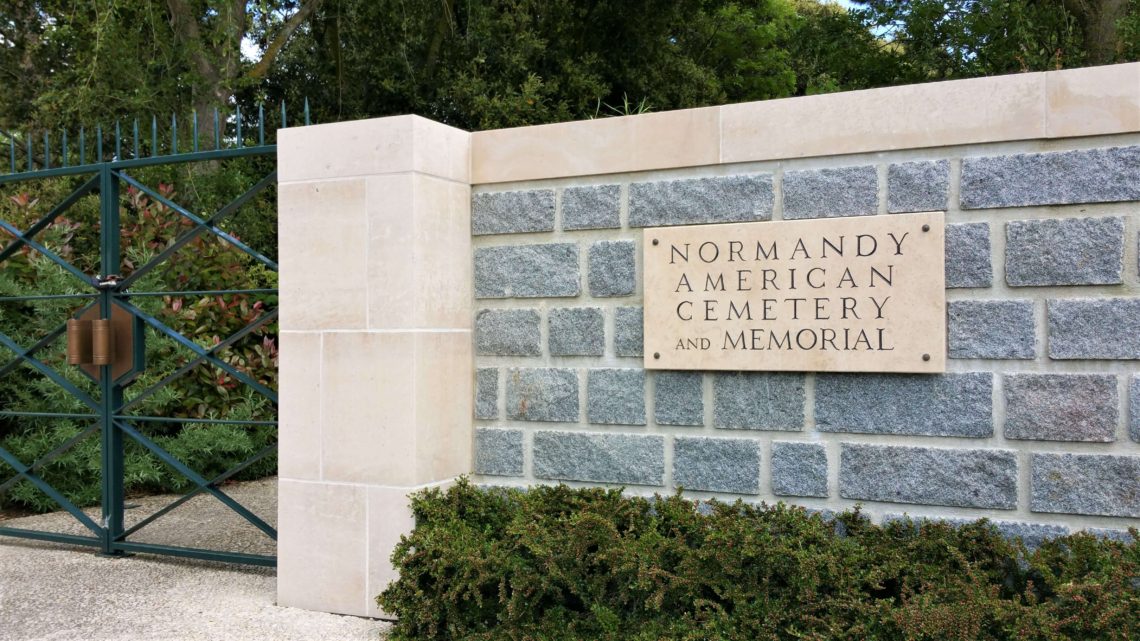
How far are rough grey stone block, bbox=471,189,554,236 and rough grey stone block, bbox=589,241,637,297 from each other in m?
0.26

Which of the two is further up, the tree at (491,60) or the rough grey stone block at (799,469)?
the tree at (491,60)

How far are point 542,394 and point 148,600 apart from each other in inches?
77.9

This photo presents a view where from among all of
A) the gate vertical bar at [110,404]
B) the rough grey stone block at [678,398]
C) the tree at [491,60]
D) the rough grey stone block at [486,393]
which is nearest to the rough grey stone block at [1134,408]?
the rough grey stone block at [678,398]

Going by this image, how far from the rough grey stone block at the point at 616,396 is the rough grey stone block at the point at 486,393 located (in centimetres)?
44

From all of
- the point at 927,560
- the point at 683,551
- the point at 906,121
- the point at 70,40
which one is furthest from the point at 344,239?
the point at 70,40

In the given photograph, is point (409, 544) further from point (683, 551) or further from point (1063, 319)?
point (1063, 319)

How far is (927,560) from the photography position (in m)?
3.40

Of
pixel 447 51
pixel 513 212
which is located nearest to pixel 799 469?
pixel 513 212

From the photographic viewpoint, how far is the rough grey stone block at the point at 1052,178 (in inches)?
133

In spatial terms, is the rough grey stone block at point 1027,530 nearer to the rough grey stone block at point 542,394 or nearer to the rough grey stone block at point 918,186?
the rough grey stone block at point 918,186

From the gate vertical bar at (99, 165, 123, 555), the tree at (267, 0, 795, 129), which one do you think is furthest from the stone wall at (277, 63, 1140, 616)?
the tree at (267, 0, 795, 129)

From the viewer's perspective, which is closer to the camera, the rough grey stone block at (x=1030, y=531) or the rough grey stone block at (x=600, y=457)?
the rough grey stone block at (x=1030, y=531)

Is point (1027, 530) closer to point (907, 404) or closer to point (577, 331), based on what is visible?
point (907, 404)

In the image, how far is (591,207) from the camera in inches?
163
